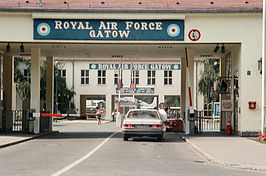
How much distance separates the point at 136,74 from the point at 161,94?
4.56 meters

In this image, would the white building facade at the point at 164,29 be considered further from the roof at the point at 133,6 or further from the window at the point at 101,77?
the window at the point at 101,77

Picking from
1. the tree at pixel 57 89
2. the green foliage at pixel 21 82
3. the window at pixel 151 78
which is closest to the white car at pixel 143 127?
the green foliage at pixel 21 82

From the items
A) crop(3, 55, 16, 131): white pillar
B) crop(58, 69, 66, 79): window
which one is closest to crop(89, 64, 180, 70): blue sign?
crop(3, 55, 16, 131): white pillar

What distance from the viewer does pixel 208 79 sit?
67125mm

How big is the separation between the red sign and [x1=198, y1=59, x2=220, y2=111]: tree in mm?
38728

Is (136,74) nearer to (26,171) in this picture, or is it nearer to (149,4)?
(149,4)

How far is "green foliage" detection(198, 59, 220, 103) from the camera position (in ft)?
216

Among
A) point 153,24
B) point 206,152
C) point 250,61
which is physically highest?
point 153,24

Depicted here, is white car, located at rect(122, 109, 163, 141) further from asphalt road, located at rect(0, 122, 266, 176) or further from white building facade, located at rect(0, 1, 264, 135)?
white building facade, located at rect(0, 1, 264, 135)

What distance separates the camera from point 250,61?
86.9ft

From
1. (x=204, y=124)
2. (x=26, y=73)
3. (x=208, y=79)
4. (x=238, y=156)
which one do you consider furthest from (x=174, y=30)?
(x=26, y=73)

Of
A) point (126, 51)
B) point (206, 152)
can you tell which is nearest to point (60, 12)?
point (126, 51)

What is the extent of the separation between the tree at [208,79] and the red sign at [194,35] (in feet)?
127

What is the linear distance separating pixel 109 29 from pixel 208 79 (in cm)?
4192
